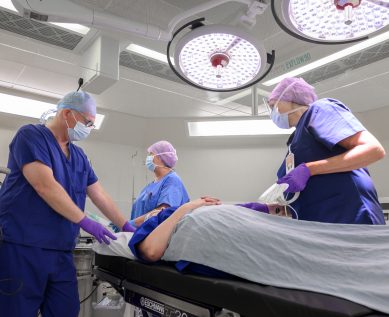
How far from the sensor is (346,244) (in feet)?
3.26

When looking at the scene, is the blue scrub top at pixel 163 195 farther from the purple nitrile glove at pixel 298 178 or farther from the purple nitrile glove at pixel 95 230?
the purple nitrile glove at pixel 298 178

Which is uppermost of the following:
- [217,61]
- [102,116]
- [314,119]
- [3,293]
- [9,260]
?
[102,116]

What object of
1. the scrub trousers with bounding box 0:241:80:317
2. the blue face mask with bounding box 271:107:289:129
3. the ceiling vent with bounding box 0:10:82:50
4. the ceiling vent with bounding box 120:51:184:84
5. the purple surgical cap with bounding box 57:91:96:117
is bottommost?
the scrub trousers with bounding box 0:241:80:317

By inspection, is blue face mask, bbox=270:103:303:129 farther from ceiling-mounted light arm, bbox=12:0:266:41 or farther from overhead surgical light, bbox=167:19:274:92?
ceiling-mounted light arm, bbox=12:0:266:41

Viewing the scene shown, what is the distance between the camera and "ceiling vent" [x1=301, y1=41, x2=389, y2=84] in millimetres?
2348

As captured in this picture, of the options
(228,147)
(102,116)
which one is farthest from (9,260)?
(228,147)

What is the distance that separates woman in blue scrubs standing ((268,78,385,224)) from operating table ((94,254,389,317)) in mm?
583

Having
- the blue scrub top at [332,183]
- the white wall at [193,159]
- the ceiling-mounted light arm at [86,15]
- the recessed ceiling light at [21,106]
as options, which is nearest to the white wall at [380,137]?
the white wall at [193,159]

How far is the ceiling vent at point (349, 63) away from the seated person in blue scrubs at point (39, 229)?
6.74 ft

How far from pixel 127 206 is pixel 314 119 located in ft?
9.04

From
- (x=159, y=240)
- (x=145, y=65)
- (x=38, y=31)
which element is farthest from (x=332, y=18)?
(x=38, y=31)

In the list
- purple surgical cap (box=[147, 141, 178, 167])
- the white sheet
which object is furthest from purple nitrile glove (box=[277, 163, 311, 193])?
purple surgical cap (box=[147, 141, 178, 167])

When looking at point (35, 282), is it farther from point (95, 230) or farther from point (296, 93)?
point (296, 93)

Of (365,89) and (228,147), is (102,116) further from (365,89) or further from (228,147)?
(365,89)
